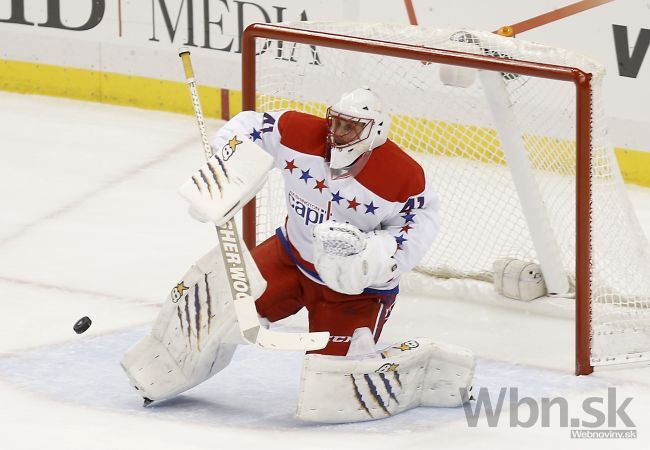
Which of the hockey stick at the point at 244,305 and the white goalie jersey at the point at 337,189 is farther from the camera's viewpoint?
the white goalie jersey at the point at 337,189

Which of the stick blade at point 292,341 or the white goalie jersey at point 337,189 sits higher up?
the white goalie jersey at point 337,189

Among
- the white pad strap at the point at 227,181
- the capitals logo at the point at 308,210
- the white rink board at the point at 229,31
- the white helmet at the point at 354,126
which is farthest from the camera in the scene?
the white rink board at the point at 229,31

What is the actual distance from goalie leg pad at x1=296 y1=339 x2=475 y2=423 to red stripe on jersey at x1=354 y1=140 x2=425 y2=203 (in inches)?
15.3

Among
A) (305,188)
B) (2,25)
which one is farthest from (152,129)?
(305,188)

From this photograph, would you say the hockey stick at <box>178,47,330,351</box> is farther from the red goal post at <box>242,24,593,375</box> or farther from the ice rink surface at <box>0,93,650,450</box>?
the red goal post at <box>242,24,593,375</box>

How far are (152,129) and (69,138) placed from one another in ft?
1.14

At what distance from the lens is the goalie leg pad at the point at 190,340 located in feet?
14.2

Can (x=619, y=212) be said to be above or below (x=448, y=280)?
above

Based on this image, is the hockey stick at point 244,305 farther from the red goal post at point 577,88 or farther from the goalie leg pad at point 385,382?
the red goal post at point 577,88

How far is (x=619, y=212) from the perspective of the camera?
473 centimetres

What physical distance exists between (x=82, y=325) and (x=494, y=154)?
153 cm

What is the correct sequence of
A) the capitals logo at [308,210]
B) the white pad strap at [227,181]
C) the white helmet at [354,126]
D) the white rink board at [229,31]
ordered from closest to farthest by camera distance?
the white pad strap at [227,181] < the white helmet at [354,126] < the capitals logo at [308,210] < the white rink board at [229,31]

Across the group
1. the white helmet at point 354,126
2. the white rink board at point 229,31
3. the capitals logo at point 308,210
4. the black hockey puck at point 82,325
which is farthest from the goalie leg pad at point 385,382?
the white rink board at point 229,31

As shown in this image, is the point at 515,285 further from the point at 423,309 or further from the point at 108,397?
the point at 108,397
